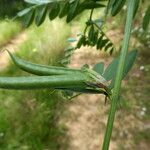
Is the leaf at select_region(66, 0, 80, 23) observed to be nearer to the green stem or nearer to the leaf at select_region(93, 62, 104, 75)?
the leaf at select_region(93, 62, 104, 75)

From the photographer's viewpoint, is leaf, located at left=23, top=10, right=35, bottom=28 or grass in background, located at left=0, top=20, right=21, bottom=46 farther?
grass in background, located at left=0, top=20, right=21, bottom=46

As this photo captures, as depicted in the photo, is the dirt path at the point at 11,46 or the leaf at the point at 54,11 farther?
the dirt path at the point at 11,46

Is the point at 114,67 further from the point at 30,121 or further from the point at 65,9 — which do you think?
the point at 30,121

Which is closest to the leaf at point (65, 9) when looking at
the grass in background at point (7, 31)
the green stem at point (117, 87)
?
the green stem at point (117, 87)

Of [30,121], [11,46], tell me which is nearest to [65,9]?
[30,121]

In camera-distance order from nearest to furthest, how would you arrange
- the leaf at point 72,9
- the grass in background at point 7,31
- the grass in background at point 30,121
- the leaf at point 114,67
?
the leaf at point 114,67 < the leaf at point 72,9 < the grass in background at point 30,121 < the grass in background at point 7,31

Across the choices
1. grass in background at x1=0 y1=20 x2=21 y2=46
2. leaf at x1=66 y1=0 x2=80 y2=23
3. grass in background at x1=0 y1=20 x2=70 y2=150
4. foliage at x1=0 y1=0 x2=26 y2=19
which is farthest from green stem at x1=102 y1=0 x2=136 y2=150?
foliage at x1=0 y1=0 x2=26 y2=19

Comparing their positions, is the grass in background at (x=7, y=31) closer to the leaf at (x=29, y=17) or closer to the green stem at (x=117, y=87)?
the leaf at (x=29, y=17)

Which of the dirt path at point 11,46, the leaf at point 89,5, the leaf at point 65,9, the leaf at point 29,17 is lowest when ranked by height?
the leaf at point 29,17

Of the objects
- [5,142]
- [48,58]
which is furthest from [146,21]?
A: [48,58]
